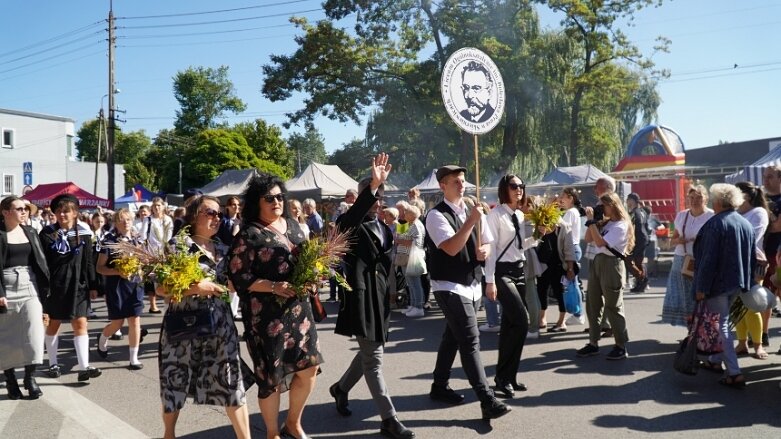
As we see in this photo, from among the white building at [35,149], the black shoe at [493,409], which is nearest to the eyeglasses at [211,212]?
the black shoe at [493,409]

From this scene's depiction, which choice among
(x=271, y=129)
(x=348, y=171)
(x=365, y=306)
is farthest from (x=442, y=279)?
(x=271, y=129)

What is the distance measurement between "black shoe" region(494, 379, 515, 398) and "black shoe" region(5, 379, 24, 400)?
4346 millimetres

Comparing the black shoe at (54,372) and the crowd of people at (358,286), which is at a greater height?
the crowd of people at (358,286)

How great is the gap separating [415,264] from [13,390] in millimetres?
5671

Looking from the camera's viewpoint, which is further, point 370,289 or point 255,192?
point 370,289

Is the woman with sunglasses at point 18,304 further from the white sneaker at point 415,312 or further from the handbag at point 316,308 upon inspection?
the white sneaker at point 415,312

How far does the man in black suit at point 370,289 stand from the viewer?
4.46m

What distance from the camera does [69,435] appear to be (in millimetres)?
4836

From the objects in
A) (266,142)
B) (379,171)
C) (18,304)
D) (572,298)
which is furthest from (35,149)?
(379,171)

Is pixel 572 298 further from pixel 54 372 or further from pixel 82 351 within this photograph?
pixel 54 372

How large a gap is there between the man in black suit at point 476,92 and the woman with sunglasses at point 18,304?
4.26m

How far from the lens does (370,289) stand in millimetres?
4664

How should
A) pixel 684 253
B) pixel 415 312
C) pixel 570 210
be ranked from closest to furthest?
1. pixel 684 253
2. pixel 570 210
3. pixel 415 312

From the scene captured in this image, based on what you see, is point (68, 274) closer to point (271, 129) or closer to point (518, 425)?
point (518, 425)
